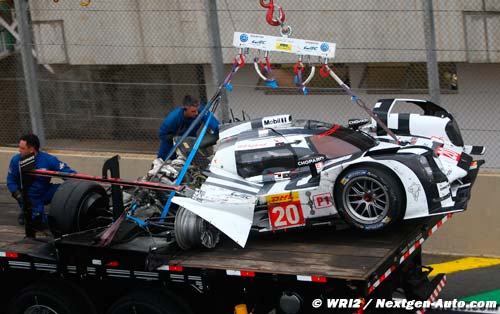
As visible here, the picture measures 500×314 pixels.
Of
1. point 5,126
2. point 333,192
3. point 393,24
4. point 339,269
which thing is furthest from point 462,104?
point 5,126

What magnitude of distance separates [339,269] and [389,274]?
1.85ft

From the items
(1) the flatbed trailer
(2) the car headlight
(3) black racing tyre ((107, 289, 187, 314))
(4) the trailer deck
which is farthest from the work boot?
(2) the car headlight

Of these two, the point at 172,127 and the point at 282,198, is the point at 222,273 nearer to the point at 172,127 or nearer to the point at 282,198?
the point at 282,198

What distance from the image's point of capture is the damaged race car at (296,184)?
281 inches

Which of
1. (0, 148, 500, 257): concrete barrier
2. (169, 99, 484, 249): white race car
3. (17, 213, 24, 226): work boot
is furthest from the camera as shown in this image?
(0, 148, 500, 257): concrete barrier

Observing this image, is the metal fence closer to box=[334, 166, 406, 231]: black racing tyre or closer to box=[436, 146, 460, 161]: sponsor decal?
box=[436, 146, 460, 161]: sponsor decal

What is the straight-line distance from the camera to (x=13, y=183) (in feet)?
28.2

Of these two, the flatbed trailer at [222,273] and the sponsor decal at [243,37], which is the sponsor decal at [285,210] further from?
the sponsor decal at [243,37]

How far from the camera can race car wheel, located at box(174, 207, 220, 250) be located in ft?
23.1

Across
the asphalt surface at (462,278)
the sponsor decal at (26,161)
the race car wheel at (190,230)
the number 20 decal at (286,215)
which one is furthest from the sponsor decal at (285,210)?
the asphalt surface at (462,278)

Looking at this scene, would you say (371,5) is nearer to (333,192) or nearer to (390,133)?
(390,133)

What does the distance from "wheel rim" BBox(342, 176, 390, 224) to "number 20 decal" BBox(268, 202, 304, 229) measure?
1.39 feet

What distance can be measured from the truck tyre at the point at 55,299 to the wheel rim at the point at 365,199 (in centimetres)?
247

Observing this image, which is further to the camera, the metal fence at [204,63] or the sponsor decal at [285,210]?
the metal fence at [204,63]
